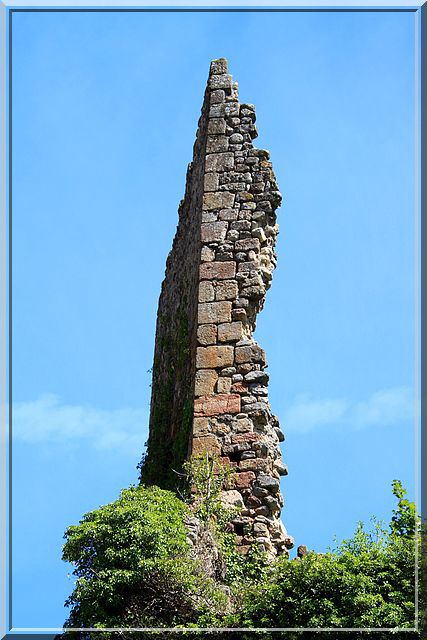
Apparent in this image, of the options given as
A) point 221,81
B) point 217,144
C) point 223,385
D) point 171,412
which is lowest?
point 223,385

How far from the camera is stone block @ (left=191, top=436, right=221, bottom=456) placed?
38.0 feet

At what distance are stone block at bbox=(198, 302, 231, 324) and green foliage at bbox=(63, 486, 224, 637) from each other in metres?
2.83

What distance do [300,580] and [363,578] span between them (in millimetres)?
570

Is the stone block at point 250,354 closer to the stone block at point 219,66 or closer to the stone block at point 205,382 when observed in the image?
the stone block at point 205,382

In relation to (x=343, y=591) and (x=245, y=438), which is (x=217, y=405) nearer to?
(x=245, y=438)

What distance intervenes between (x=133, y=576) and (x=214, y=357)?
310 centimetres

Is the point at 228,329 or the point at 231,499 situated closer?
the point at 231,499

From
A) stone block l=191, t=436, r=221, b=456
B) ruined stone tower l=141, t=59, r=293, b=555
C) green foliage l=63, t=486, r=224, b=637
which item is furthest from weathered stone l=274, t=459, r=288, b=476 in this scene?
green foliage l=63, t=486, r=224, b=637

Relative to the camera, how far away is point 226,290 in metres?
12.3

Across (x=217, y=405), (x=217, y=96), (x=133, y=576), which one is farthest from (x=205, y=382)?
(x=217, y=96)

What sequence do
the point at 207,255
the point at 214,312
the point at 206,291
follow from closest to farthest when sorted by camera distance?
the point at 214,312 < the point at 206,291 < the point at 207,255

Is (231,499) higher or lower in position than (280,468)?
lower

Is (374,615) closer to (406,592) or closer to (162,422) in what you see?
(406,592)

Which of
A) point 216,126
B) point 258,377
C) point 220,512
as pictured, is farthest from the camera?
point 216,126
